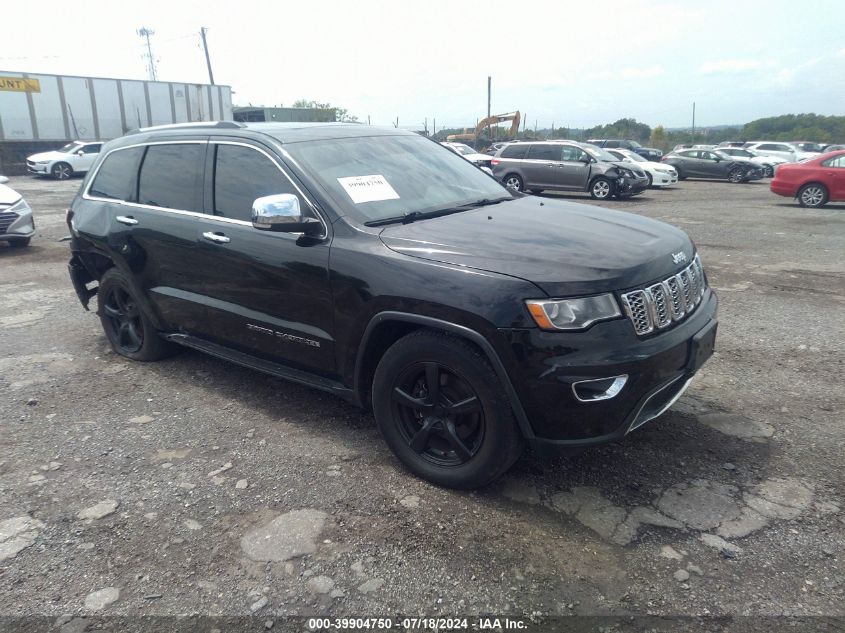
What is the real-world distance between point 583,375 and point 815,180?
15.4 metres

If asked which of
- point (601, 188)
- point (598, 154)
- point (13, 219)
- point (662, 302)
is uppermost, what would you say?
point (598, 154)

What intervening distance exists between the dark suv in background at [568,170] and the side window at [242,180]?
45.4ft

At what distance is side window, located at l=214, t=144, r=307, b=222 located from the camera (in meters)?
3.71

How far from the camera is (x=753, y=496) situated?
308 centimetres

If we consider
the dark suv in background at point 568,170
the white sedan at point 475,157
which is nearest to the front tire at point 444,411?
the white sedan at point 475,157

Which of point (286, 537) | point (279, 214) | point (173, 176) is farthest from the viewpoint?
point (173, 176)

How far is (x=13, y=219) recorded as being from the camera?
9.69 m

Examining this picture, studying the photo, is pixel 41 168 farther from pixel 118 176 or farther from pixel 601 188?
pixel 118 176

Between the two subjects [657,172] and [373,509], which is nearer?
A: [373,509]

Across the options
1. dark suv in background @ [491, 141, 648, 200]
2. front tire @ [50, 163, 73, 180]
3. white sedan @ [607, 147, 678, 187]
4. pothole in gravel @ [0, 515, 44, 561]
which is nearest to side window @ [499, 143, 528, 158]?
dark suv in background @ [491, 141, 648, 200]

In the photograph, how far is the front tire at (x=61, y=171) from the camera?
83.5 ft

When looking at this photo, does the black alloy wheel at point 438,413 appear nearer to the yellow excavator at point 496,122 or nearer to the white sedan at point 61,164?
the white sedan at point 61,164

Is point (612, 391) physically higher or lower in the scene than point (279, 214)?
lower

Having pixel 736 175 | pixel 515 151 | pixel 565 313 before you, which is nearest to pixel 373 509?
pixel 565 313
